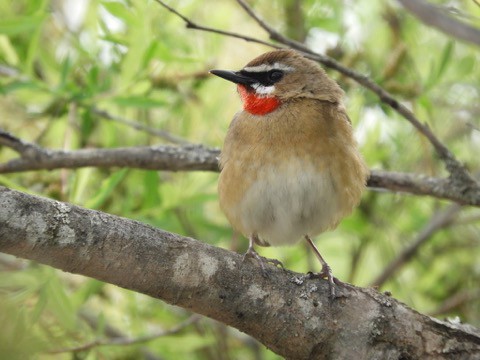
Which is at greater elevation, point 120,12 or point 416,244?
point 120,12

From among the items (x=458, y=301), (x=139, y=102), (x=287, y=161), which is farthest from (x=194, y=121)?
(x=458, y=301)

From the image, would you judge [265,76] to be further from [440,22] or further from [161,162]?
[440,22]

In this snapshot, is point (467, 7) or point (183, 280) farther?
point (467, 7)

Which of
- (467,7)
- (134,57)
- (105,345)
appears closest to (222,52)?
(134,57)

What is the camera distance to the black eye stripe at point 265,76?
470cm

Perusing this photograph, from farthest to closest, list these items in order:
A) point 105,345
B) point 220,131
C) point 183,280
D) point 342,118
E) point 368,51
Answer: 1. point 368,51
2. point 220,131
3. point 342,118
4. point 105,345
5. point 183,280

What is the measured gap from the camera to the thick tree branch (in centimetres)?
272

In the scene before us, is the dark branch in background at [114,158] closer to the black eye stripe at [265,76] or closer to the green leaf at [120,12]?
the black eye stripe at [265,76]

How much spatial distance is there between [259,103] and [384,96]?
852 mm

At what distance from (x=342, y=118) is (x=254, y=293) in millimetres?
1627

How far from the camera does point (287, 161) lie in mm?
4223

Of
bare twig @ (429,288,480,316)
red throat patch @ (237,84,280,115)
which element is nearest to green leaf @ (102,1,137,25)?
red throat patch @ (237,84,280,115)

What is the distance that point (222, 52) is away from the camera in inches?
246

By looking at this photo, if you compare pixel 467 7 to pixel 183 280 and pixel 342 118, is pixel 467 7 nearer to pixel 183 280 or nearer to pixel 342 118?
pixel 342 118
